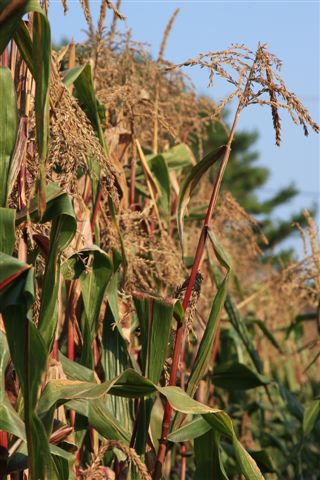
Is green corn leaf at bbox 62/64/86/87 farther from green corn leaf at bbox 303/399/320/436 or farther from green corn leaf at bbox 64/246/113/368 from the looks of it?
green corn leaf at bbox 303/399/320/436

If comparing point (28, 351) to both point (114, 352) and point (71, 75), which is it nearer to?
point (114, 352)

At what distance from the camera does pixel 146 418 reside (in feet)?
7.21

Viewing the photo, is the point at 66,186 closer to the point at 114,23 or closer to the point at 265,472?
the point at 114,23

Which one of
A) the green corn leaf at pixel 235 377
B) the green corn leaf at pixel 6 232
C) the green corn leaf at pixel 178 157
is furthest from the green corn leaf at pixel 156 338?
the green corn leaf at pixel 178 157

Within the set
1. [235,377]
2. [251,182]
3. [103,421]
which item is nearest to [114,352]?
[103,421]

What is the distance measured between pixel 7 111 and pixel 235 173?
60.2 ft

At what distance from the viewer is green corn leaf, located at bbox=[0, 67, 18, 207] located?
1758 millimetres

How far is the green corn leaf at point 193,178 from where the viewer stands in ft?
6.85

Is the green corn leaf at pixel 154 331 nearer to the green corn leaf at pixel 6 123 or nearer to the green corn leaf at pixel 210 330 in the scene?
the green corn leaf at pixel 210 330

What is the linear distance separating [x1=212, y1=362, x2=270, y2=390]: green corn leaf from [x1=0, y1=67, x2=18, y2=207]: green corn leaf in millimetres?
1681

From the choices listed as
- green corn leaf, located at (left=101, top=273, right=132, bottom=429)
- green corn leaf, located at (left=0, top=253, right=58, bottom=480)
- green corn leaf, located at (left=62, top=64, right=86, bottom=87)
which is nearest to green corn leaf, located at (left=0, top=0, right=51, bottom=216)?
green corn leaf, located at (left=0, top=253, right=58, bottom=480)

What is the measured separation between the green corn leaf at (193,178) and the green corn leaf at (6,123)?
509mm

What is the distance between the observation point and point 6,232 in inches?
66.9

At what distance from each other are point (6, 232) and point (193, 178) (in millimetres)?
629
